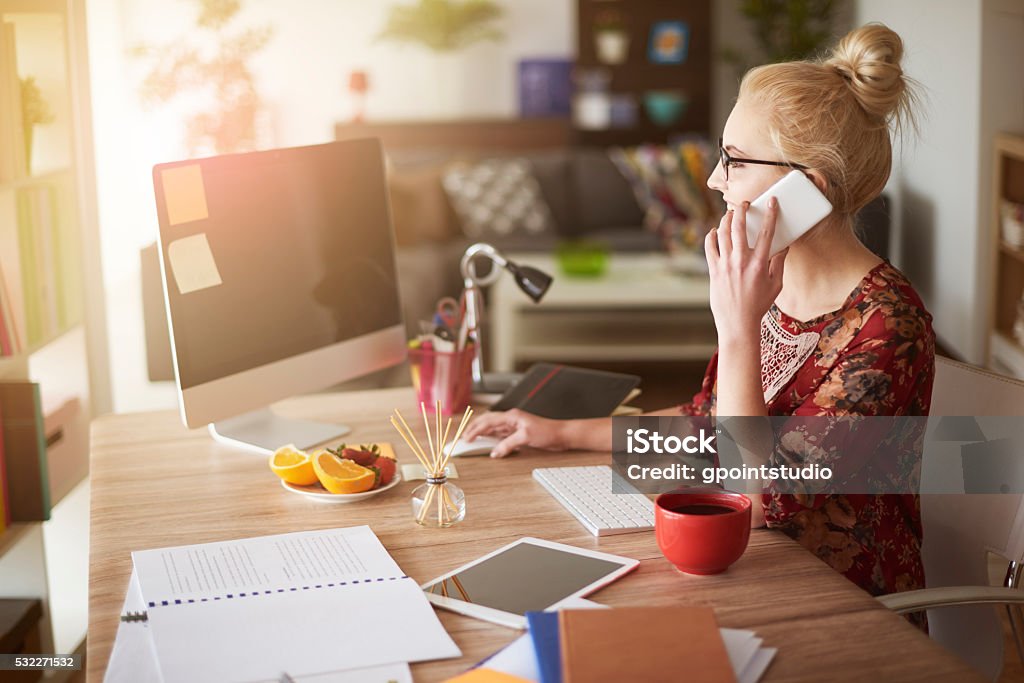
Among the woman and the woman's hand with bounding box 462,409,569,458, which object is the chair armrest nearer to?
the woman

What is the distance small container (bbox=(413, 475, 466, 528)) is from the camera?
4.24 feet

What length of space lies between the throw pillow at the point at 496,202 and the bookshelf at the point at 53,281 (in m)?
3.22

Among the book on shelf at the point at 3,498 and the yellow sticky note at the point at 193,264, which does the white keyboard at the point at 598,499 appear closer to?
the yellow sticky note at the point at 193,264

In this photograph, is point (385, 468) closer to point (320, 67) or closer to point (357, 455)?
point (357, 455)

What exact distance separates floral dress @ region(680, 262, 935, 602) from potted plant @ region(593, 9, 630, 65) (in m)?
5.74

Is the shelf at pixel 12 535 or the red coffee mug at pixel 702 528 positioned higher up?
the red coffee mug at pixel 702 528

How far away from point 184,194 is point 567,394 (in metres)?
0.67

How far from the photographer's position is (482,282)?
1.88 metres

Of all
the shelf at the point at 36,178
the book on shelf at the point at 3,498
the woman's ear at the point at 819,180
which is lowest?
the book on shelf at the point at 3,498

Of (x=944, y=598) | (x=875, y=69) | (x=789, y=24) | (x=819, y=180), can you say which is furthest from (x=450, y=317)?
(x=789, y=24)

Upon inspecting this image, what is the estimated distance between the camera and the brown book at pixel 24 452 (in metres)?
2.26

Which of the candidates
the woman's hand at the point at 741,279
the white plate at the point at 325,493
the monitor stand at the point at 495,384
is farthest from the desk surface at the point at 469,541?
the woman's hand at the point at 741,279

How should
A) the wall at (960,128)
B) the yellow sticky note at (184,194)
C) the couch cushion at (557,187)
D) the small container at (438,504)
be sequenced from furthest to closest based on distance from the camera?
1. the couch cushion at (557,187)
2. the wall at (960,128)
3. the yellow sticky note at (184,194)
4. the small container at (438,504)

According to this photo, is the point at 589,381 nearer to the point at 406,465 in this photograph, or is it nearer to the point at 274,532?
the point at 406,465
